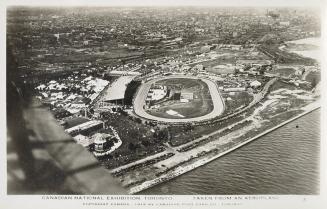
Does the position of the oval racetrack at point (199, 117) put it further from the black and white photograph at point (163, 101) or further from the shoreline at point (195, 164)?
the shoreline at point (195, 164)

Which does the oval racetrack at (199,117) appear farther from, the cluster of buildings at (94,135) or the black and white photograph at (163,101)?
the cluster of buildings at (94,135)

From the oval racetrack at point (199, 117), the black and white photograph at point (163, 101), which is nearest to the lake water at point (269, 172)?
the black and white photograph at point (163, 101)

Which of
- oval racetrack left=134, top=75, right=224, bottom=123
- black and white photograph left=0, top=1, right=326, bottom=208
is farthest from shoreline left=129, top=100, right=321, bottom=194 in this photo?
oval racetrack left=134, top=75, right=224, bottom=123

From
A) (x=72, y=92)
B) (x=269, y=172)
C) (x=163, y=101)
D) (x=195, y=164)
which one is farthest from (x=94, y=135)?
(x=269, y=172)

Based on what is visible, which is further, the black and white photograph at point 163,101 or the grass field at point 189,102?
the grass field at point 189,102

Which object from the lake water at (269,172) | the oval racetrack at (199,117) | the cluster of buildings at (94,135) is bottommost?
the lake water at (269,172)

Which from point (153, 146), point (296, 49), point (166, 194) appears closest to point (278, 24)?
point (296, 49)

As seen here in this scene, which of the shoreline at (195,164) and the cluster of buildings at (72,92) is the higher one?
the cluster of buildings at (72,92)

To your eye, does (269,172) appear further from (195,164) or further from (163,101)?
(163,101)

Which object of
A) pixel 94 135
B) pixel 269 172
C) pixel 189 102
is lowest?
pixel 269 172
